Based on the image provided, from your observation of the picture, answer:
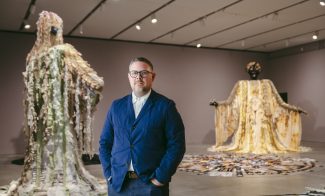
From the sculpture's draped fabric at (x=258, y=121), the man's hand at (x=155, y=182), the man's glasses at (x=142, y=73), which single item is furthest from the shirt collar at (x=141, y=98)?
Result: the sculpture's draped fabric at (x=258, y=121)

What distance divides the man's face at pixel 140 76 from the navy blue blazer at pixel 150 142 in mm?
65

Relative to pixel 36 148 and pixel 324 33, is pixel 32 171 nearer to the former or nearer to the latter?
pixel 36 148

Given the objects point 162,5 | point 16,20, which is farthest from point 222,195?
point 16,20

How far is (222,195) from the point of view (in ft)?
13.5

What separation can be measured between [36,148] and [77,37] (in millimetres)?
6089

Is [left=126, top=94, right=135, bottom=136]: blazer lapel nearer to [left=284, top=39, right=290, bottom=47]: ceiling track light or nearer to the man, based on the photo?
the man

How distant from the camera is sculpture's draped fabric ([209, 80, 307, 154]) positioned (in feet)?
27.7

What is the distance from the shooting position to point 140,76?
203cm

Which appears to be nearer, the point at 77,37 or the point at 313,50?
the point at 77,37

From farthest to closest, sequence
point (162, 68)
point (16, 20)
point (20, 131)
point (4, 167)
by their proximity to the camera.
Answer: point (162, 68) < point (20, 131) < point (16, 20) < point (4, 167)

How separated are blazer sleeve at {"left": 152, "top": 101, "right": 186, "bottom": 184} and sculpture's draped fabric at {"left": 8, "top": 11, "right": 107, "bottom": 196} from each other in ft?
5.82

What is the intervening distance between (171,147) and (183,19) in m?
6.17

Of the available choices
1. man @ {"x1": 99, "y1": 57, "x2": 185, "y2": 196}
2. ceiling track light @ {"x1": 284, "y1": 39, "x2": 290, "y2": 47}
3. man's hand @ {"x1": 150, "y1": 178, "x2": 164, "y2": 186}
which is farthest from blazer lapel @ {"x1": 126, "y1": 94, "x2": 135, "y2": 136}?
ceiling track light @ {"x1": 284, "y1": 39, "x2": 290, "y2": 47}

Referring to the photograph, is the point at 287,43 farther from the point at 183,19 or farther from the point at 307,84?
the point at 183,19
